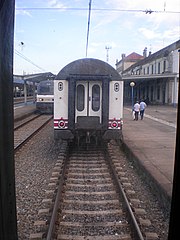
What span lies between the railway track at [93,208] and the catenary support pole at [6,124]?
1767 mm

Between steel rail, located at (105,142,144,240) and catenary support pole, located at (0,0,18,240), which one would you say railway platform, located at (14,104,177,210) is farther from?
catenary support pole, located at (0,0,18,240)

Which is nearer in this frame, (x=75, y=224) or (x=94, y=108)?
(x=75, y=224)

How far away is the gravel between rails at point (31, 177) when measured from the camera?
4.86 meters

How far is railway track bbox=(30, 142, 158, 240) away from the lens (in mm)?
4281

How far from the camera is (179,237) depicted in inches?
83.6

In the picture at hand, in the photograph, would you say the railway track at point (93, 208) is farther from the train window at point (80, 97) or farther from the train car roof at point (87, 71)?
the train car roof at point (87, 71)

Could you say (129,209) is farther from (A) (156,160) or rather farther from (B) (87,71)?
(B) (87,71)

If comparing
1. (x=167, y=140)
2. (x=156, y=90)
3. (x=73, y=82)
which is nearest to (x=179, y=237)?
(x=73, y=82)

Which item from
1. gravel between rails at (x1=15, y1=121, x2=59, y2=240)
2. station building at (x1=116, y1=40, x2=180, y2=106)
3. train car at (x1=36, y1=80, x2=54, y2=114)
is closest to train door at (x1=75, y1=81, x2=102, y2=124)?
gravel between rails at (x1=15, y1=121, x2=59, y2=240)

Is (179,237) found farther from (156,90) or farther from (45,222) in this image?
(156,90)

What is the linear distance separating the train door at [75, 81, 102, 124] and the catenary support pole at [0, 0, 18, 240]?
23.6 ft

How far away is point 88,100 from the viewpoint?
31.7ft

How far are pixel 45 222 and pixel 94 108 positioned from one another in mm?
5643

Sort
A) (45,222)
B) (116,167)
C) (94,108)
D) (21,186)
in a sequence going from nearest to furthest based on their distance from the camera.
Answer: (45,222) < (21,186) < (116,167) < (94,108)
